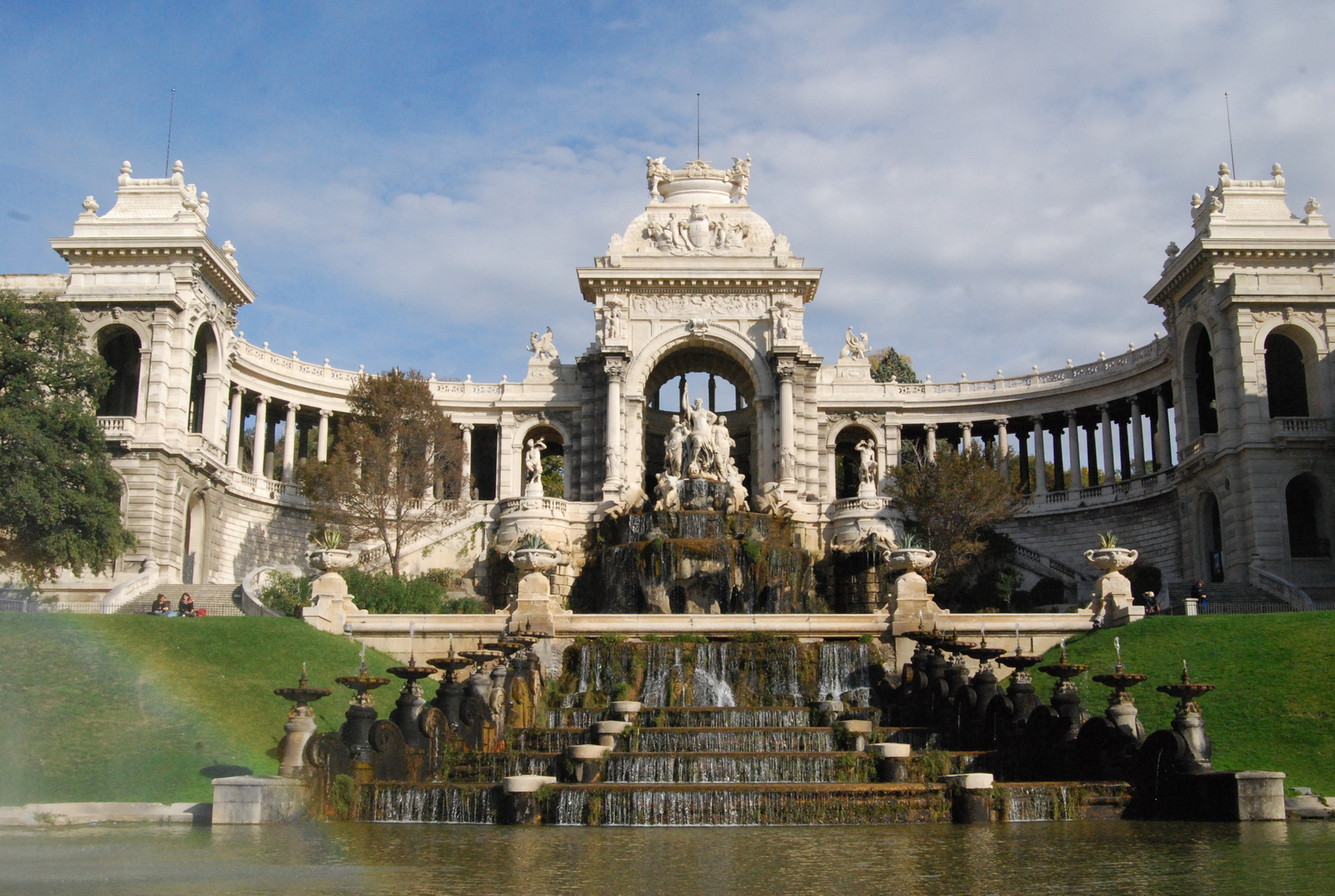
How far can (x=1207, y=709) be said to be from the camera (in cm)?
2670

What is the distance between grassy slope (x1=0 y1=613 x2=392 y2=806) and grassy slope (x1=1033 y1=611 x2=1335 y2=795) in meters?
17.6

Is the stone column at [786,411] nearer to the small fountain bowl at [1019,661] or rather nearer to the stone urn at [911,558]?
the stone urn at [911,558]

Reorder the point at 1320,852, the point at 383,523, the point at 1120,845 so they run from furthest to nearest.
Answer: the point at 383,523, the point at 1120,845, the point at 1320,852

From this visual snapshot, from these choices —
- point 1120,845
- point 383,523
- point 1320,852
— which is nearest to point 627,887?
point 1120,845

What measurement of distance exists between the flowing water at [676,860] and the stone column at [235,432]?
4426 cm

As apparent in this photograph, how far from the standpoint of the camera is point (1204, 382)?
58.2 metres

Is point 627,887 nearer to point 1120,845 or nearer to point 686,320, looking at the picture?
point 1120,845

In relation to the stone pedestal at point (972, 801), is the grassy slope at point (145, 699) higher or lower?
higher

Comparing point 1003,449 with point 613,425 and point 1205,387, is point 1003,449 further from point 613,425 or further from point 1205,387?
point 613,425

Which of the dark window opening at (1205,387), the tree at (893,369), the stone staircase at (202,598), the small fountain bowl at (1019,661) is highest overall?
the tree at (893,369)

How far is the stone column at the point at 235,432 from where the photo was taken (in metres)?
61.2

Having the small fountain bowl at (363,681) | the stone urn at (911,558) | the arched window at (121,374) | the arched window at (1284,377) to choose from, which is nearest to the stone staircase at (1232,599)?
the stone urn at (911,558)

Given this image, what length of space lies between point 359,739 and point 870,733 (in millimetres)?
10170

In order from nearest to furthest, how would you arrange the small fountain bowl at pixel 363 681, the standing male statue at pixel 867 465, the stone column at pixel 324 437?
the small fountain bowl at pixel 363 681 → the standing male statue at pixel 867 465 → the stone column at pixel 324 437
